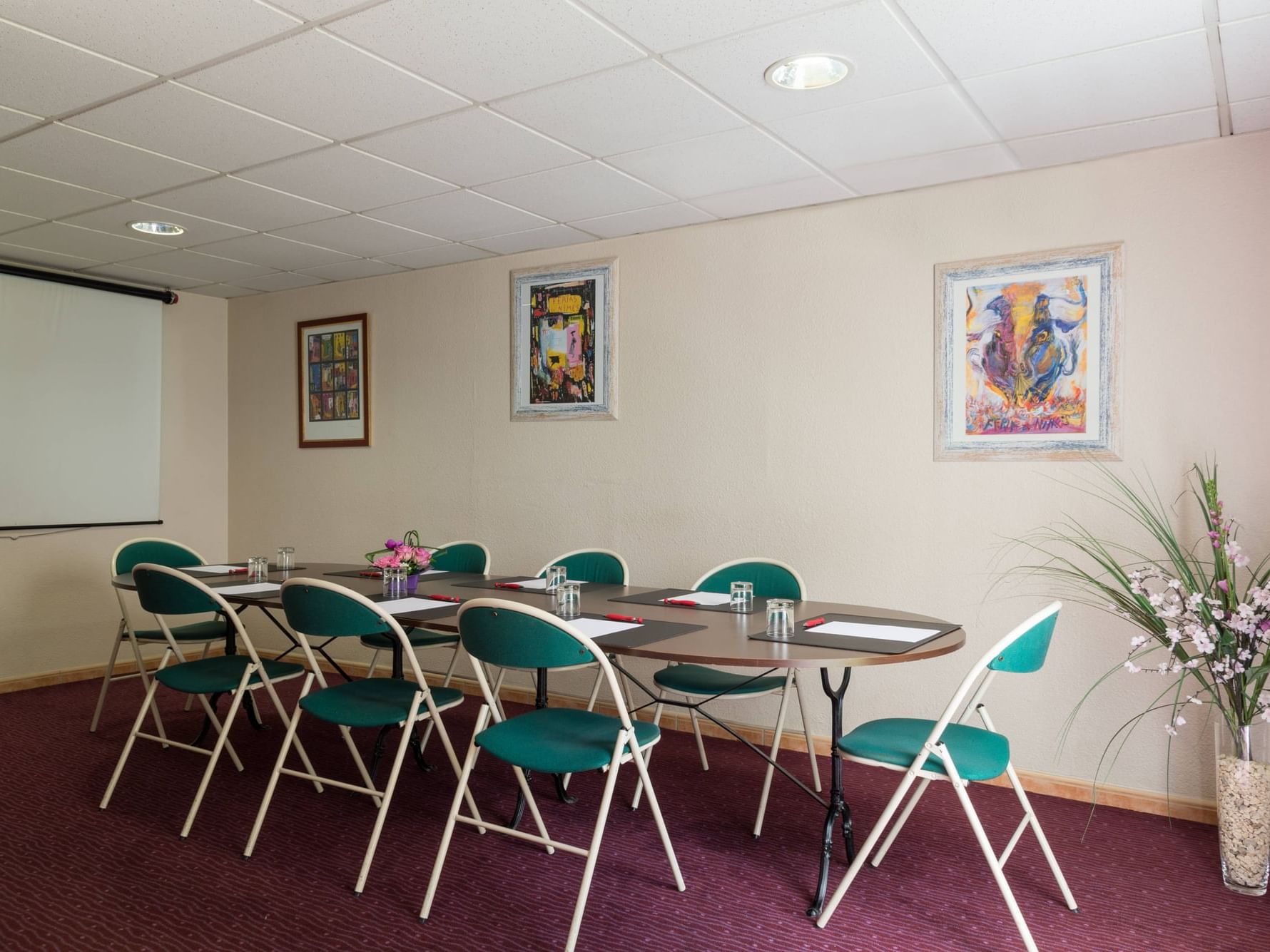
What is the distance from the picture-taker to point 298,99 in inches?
119

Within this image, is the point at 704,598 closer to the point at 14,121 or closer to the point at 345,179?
the point at 345,179

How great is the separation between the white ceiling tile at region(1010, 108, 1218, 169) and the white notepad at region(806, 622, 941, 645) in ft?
6.12

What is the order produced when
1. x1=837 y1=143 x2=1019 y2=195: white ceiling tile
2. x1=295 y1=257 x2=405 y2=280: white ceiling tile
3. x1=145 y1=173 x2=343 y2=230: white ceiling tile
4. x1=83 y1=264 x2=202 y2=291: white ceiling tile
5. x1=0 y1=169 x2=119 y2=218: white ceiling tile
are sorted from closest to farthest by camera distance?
1. x1=837 y1=143 x2=1019 y2=195: white ceiling tile
2. x1=0 y1=169 x2=119 y2=218: white ceiling tile
3. x1=145 y1=173 x2=343 y2=230: white ceiling tile
4. x1=295 y1=257 x2=405 y2=280: white ceiling tile
5. x1=83 y1=264 x2=202 y2=291: white ceiling tile

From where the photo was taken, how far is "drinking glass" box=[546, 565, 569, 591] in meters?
3.55

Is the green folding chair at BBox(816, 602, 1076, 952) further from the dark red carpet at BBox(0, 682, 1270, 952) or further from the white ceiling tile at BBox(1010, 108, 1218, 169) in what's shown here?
the white ceiling tile at BBox(1010, 108, 1218, 169)

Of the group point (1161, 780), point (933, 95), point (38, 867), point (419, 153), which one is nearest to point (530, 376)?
point (419, 153)

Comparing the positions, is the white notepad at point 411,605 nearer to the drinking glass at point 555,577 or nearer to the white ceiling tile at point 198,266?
the drinking glass at point 555,577

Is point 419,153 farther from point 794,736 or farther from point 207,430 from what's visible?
point 207,430

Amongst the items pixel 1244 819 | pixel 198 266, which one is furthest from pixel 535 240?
pixel 1244 819

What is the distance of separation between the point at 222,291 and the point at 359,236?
2.02m

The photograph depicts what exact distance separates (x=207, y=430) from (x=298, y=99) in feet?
13.1

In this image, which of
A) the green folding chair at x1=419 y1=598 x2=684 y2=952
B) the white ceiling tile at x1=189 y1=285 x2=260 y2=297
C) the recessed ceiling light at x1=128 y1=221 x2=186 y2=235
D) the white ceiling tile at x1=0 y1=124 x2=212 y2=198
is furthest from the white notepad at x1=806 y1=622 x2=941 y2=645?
the white ceiling tile at x1=189 y1=285 x2=260 y2=297

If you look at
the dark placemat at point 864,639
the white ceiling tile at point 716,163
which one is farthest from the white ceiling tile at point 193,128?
the dark placemat at point 864,639

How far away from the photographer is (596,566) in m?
4.12
